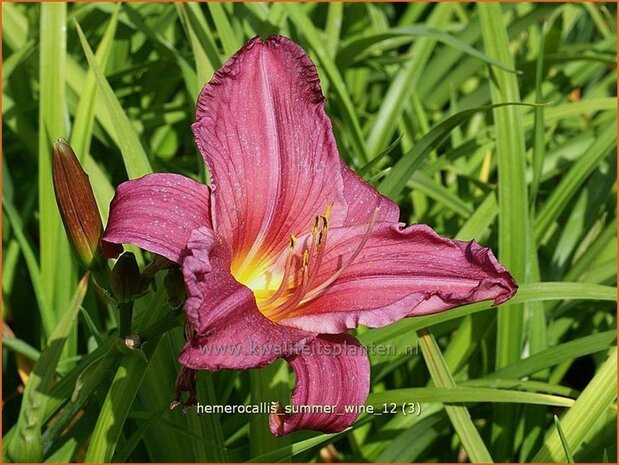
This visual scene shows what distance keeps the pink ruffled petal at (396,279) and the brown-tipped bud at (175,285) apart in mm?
91

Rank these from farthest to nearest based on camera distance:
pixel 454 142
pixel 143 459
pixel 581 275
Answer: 1. pixel 454 142
2. pixel 581 275
3. pixel 143 459

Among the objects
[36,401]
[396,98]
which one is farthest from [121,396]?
[396,98]

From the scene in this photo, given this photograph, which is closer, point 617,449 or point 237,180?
point 237,180

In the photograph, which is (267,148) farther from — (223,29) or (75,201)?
(223,29)

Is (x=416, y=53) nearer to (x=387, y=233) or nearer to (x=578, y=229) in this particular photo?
(x=578, y=229)

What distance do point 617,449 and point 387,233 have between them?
49cm

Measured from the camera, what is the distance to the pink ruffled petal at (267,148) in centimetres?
76

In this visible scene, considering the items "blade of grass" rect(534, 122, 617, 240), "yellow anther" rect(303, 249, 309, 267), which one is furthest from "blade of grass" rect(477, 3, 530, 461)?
"yellow anther" rect(303, 249, 309, 267)

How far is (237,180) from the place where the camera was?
0.78m

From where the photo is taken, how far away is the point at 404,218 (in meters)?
1.50

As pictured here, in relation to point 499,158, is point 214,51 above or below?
above

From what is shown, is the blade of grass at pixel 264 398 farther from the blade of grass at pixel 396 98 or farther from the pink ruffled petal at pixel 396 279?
the blade of grass at pixel 396 98

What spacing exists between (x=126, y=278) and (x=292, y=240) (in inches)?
6.2

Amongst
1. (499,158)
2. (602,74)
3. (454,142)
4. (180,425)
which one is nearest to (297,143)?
(180,425)
